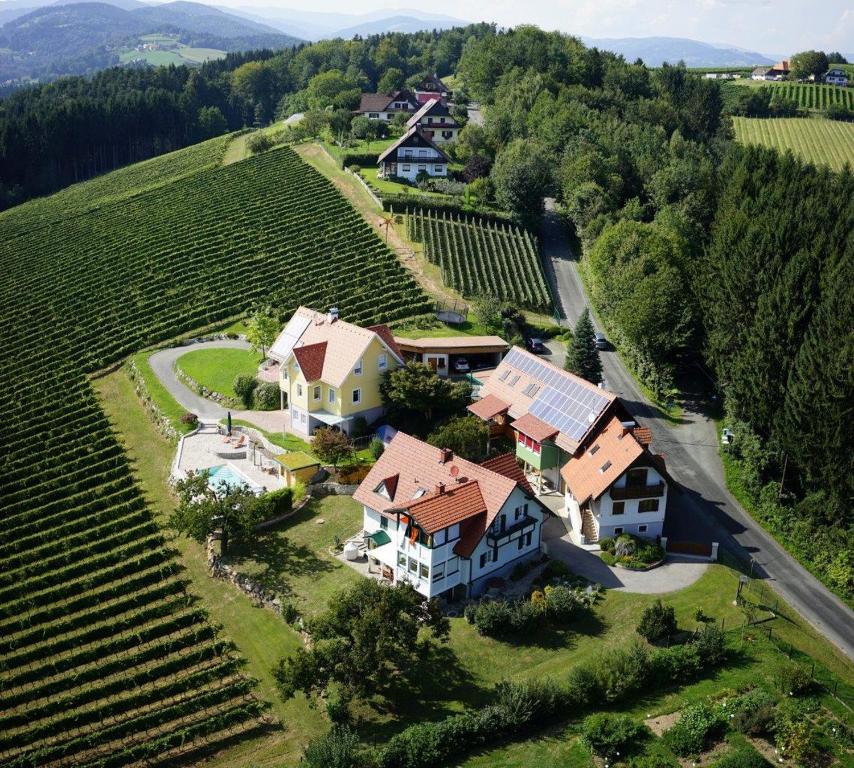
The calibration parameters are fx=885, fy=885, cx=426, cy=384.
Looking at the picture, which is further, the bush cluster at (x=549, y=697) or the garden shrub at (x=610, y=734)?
the garden shrub at (x=610, y=734)

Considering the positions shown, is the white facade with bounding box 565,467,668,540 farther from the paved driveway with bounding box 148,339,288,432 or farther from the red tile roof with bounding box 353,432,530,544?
the paved driveway with bounding box 148,339,288,432

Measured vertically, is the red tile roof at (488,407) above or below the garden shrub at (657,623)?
above

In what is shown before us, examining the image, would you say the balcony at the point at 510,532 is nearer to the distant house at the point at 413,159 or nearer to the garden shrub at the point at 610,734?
the garden shrub at the point at 610,734

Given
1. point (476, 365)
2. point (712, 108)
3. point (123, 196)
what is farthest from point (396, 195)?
point (712, 108)

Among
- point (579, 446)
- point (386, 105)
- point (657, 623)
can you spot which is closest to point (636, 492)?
point (579, 446)

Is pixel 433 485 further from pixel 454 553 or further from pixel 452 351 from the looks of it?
pixel 452 351

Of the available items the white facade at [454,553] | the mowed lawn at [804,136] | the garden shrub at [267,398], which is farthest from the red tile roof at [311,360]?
the mowed lawn at [804,136]

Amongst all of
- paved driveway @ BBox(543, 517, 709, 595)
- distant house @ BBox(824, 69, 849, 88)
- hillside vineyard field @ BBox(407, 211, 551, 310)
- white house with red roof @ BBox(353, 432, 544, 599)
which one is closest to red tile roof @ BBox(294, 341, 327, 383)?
white house with red roof @ BBox(353, 432, 544, 599)
